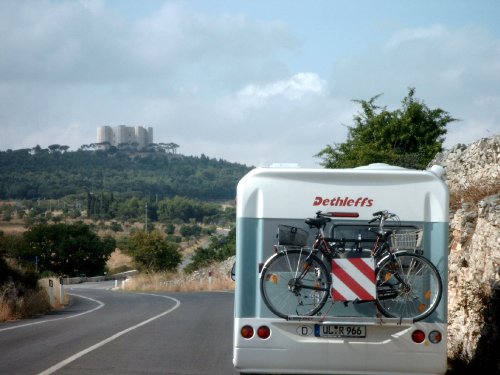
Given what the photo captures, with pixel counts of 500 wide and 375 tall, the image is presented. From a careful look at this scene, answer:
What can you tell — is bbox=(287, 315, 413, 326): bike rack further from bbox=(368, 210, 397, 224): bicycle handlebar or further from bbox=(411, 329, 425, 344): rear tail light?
bbox=(368, 210, 397, 224): bicycle handlebar

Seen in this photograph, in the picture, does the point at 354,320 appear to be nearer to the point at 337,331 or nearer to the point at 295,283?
the point at 337,331

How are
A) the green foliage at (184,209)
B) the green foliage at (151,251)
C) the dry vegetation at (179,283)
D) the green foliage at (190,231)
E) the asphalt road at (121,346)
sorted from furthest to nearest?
the green foliage at (184,209)
the green foliage at (190,231)
the green foliage at (151,251)
the dry vegetation at (179,283)
the asphalt road at (121,346)

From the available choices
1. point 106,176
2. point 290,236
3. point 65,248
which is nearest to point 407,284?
point 290,236

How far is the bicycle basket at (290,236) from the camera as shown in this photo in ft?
28.6

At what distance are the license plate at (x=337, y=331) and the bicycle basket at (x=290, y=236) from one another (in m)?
0.88

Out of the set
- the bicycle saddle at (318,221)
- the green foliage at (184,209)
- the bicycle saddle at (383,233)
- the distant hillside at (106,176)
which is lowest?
the bicycle saddle at (383,233)

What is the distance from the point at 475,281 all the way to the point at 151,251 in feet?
215

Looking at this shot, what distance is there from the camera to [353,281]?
8570mm

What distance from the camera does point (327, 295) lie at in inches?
340

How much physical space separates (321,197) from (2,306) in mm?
15885

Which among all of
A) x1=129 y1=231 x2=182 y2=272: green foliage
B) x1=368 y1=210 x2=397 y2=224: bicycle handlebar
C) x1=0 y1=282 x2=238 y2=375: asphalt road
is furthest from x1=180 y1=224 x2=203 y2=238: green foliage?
x1=368 y1=210 x2=397 y2=224: bicycle handlebar

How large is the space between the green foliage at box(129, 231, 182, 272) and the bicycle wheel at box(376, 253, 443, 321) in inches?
2629

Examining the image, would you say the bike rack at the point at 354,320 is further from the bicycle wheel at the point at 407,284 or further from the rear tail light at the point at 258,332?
the rear tail light at the point at 258,332

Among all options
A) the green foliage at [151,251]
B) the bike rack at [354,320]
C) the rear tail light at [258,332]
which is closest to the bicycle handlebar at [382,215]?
the bike rack at [354,320]
